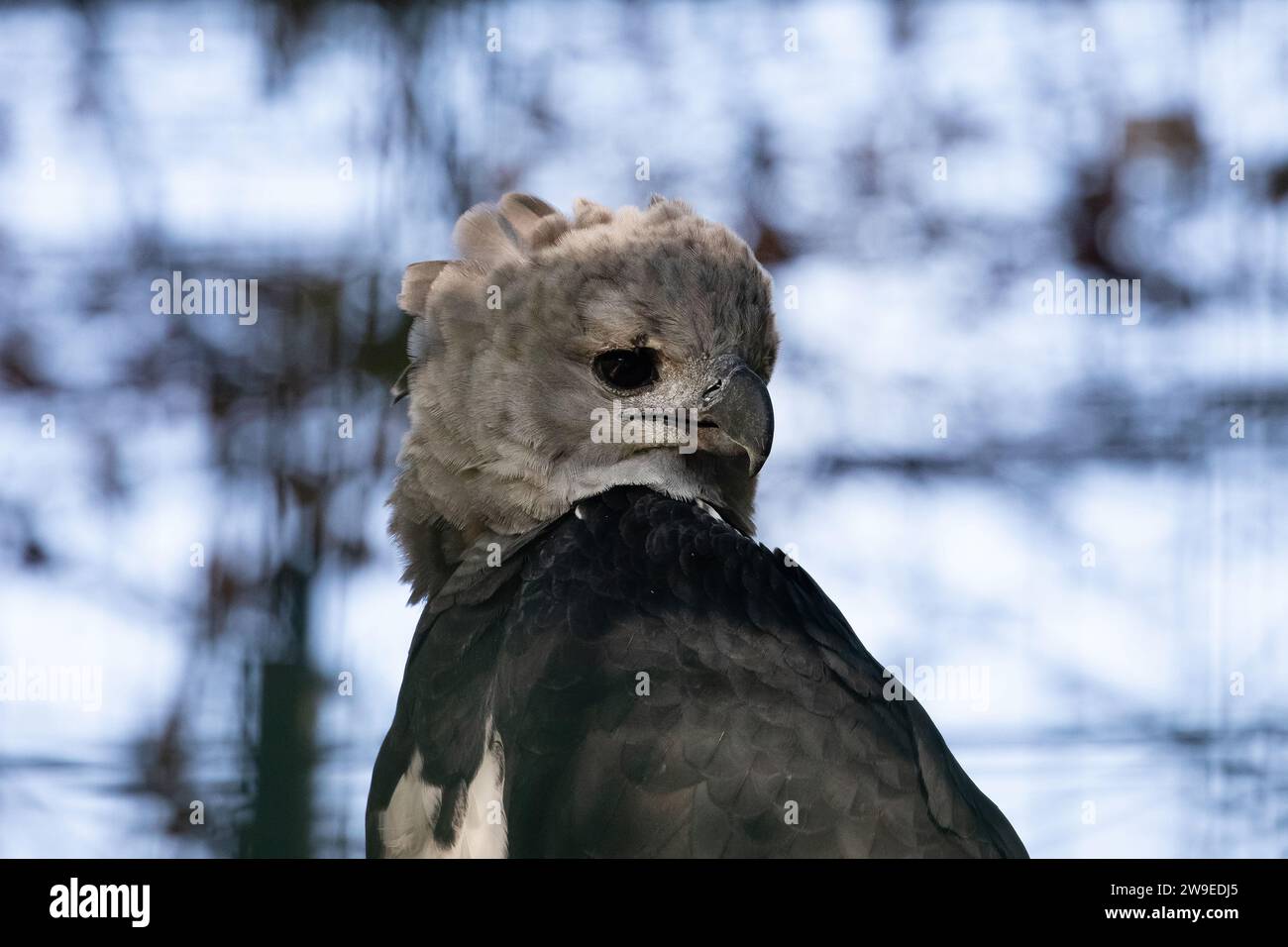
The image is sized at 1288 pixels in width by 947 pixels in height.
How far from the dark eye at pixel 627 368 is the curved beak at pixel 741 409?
0.11 metres

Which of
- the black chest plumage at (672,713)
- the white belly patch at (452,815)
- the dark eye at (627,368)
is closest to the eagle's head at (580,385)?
the dark eye at (627,368)

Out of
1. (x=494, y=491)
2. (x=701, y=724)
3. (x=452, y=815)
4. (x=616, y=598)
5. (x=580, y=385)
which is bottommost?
(x=452, y=815)

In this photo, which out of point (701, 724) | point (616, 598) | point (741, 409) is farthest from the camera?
point (741, 409)

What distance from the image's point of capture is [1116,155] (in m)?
4.25

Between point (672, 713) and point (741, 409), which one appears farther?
point (741, 409)

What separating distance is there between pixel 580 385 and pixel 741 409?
0.30 metres

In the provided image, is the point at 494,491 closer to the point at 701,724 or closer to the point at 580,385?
the point at 580,385

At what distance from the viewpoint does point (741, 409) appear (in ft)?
7.43

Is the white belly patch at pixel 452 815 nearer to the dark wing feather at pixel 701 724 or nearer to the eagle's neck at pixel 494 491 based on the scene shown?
the dark wing feather at pixel 701 724

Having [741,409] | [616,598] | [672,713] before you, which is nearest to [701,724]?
[672,713]

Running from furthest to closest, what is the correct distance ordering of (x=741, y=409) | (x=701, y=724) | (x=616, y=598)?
(x=741, y=409)
(x=616, y=598)
(x=701, y=724)

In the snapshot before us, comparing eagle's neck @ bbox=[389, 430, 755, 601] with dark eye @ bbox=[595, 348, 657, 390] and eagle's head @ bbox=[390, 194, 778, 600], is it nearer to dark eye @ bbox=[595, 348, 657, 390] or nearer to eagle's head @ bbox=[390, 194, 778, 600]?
eagle's head @ bbox=[390, 194, 778, 600]

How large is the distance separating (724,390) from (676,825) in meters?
0.79
